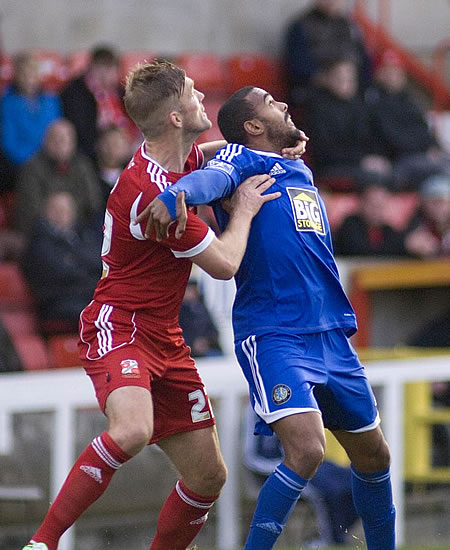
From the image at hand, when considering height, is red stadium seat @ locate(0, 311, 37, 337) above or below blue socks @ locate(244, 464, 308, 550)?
below

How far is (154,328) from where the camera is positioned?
189 inches

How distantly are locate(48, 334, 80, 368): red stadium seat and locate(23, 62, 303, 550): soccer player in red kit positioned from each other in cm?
411

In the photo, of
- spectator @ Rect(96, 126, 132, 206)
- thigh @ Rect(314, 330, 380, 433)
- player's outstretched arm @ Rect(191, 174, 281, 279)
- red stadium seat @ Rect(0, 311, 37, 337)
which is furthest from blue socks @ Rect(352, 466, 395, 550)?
spectator @ Rect(96, 126, 132, 206)

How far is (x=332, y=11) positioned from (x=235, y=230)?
823 centimetres

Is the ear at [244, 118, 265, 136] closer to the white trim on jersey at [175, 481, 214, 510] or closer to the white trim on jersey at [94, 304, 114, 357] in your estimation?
the white trim on jersey at [94, 304, 114, 357]

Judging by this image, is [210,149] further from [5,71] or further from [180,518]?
[5,71]

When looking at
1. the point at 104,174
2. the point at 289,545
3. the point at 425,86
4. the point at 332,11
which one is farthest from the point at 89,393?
the point at 425,86

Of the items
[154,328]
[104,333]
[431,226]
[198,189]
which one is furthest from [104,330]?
[431,226]

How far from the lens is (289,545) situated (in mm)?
8039

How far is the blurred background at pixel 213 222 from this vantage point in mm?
7570

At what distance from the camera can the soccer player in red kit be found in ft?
15.0

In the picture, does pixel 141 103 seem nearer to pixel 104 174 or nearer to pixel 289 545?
pixel 289 545

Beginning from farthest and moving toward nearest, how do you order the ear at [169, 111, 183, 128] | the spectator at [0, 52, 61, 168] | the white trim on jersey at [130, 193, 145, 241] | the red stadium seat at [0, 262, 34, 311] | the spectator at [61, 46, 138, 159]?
the spectator at [61, 46, 138, 159] < the spectator at [0, 52, 61, 168] < the red stadium seat at [0, 262, 34, 311] < the ear at [169, 111, 183, 128] < the white trim on jersey at [130, 193, 145, 241]

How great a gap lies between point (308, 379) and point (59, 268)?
458 cm
